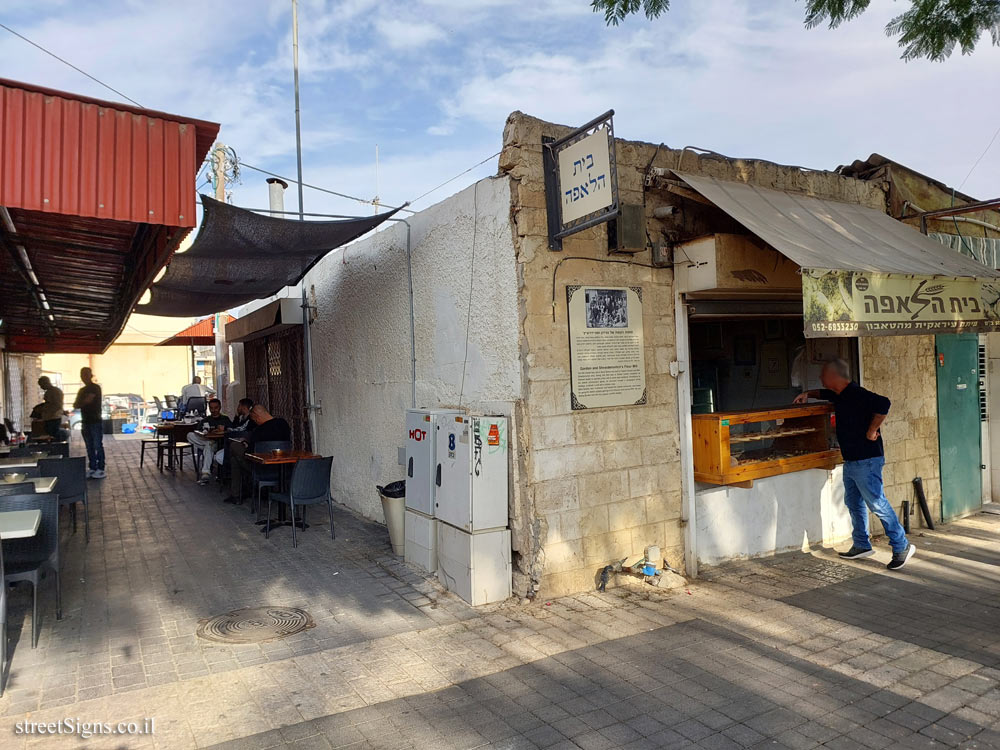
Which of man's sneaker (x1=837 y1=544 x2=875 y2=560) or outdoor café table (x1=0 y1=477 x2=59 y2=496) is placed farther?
man's sneaker (x1=837 y1=544 x2=875 y2=560)

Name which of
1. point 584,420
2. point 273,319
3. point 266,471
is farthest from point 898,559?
point 273,319

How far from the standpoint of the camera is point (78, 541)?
23.3 ft

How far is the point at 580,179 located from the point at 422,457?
2.66m

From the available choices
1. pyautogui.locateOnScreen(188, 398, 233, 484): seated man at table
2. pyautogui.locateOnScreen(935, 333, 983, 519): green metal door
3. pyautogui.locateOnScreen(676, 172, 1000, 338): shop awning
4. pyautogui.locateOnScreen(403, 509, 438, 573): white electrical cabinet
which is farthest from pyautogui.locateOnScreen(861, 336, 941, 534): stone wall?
pyautogui.locateOnScreen(188, 398, 233, 484): seated man at table

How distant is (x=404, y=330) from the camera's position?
7.27 meters

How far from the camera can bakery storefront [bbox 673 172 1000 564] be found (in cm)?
511

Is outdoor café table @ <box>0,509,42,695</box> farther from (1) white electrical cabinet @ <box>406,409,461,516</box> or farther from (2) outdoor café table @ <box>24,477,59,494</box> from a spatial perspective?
(1) white electrical cabinet @ <box>406,409,461,516</box>

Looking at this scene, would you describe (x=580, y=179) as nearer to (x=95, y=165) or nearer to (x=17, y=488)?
(x=95, y=165)

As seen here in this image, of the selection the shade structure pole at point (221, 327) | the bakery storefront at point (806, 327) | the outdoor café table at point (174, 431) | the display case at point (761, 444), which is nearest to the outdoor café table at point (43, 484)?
the bakery storefront at point (806, 327)

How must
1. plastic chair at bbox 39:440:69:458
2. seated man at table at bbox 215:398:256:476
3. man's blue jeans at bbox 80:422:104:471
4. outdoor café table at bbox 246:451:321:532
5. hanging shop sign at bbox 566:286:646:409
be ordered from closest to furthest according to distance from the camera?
hanging shop sign at bbox 566:286:646:409
outdoor café table at bbox 246:451:321:532
plastic chair at bbox 39:440:69:458
seated man at table at bbox 215:398:256:476
man's blue jeans at bbox 80:422:104:471

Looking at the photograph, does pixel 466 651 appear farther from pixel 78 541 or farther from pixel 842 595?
pixel 78 541

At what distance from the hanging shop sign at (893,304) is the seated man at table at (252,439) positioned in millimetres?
6270

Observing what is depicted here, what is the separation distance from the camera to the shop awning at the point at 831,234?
16.8 feet

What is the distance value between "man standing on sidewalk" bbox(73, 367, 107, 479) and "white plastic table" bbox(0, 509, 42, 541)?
7.56 m
